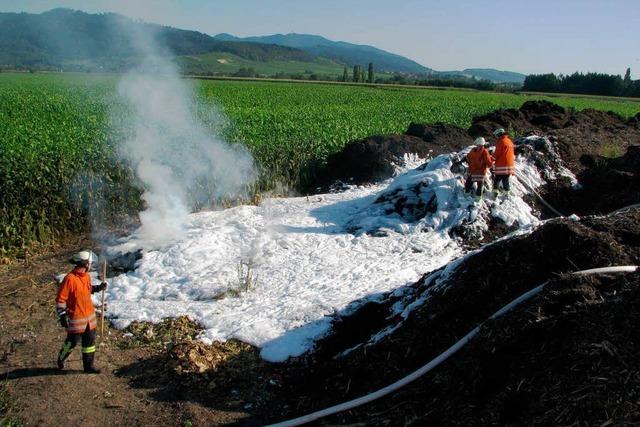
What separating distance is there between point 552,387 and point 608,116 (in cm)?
2421

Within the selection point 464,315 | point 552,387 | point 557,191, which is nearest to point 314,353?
point 464,315

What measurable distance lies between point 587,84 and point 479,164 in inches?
2737

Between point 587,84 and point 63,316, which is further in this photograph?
point 587,84

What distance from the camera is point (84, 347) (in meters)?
6.47

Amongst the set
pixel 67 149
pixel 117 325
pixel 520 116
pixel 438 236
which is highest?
pixel 520 116

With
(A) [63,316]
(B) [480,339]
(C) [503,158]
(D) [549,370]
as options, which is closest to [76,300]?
(A) [63,316]

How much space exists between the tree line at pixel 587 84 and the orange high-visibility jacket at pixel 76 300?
244 feet

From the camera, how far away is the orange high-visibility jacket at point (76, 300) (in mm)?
6207

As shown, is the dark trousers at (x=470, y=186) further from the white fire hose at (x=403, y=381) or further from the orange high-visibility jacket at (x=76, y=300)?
the orange high-visibility jacket at (x=76, y=300)

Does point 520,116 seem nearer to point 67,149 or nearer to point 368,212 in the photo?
point 368,212

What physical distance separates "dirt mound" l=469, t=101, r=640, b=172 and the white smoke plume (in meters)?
9.51

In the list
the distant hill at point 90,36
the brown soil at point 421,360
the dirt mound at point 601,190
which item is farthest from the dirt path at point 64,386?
the dirt mound at point 601,190

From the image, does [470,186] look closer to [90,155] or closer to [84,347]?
[84,347]

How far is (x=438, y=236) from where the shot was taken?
10.9 m
